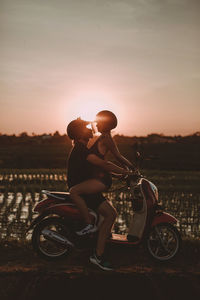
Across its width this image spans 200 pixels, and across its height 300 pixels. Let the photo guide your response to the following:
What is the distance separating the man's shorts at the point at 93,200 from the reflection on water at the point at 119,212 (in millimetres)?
1892

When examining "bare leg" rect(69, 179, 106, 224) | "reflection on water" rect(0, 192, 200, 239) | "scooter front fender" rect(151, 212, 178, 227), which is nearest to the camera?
"bare leg" rect(69, 179, 106, 224)

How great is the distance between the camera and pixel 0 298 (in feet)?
11.9

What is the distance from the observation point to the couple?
448cm

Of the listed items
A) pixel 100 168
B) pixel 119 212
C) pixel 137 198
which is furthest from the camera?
pixel 119 212

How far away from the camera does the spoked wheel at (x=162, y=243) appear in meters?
4.77

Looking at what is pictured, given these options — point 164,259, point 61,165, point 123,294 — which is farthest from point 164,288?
point 61,165

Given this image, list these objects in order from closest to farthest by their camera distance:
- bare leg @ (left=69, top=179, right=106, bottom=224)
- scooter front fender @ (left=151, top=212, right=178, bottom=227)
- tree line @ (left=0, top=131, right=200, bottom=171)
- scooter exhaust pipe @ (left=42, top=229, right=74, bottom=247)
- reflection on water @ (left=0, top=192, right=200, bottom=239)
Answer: bare leg @ (left=69, top=179, right=106, bottom=224), scooter exhaust pipe @ (left=42, top=229, right=74, bottom=247), scooter front fender @ (left=151, top=212, right=178, bottom=227), reflection on water @ (left=0, top=192, right=200, bottom=239), tree line @ (left=0, top=131, right=200, bottom=171)

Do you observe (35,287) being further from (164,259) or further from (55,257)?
(164,259)

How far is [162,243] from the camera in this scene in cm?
478

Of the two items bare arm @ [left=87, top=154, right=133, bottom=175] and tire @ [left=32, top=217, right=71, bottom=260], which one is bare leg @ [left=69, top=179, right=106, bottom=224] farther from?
tire @ [left=32, top=217, right=71, bottom=260]

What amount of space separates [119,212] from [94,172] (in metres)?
5.10

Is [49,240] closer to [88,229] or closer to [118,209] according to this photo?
[88,229]

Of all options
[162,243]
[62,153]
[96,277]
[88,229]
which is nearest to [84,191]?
[88,229]

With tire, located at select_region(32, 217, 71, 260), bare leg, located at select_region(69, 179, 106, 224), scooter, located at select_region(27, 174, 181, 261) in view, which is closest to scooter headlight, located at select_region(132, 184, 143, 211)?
scooter, located at select_region(27, 174, 181, 261)
